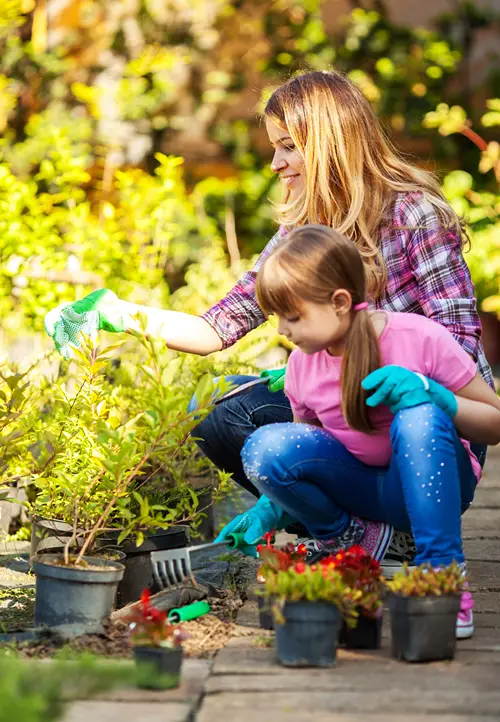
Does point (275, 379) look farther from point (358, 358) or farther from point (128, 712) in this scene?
point (128, 712)

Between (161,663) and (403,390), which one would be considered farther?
(403,390)

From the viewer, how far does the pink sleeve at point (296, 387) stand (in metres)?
2.25

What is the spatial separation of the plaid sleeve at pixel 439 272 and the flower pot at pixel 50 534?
945mm

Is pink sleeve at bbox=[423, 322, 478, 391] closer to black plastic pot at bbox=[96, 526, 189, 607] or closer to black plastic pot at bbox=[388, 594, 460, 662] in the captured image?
black plastic pot at bbox=[388, 594, 460, 662]

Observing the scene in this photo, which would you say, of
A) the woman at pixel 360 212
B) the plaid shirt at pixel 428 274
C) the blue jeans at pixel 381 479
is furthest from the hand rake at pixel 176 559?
the plaid shirt at pixel 428 274

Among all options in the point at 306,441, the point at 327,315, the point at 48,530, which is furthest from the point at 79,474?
the point at 327,315

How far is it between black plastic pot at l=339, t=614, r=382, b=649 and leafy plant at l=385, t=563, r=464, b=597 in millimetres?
106

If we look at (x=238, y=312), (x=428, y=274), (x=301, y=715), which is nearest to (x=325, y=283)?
(x=428, y=274)

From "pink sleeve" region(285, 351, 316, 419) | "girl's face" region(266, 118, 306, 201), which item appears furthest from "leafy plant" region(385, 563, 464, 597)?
"girl's face" region(266, 118, 306, 201)

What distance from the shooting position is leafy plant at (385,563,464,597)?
67.7 inches

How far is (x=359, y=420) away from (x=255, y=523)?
1.15ft

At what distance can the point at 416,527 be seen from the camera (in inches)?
Result: 74.4

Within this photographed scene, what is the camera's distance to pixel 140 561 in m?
2.27

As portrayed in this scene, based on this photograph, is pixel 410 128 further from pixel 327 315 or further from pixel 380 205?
pixel 327 315
